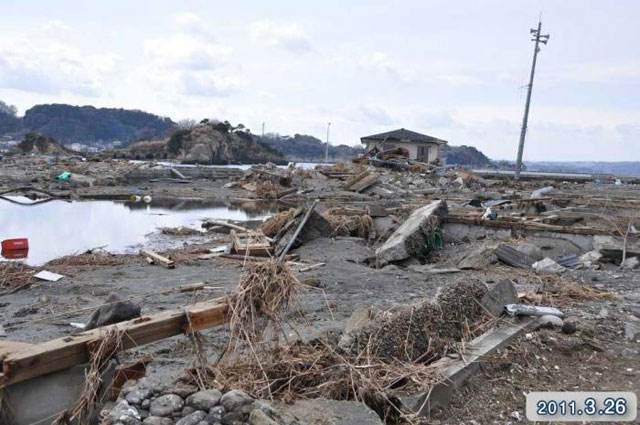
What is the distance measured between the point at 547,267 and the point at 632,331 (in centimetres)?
380

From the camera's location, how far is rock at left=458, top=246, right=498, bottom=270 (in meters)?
10.2

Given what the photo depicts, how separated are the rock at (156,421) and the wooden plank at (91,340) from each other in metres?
0.55

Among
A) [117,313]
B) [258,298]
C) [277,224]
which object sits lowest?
[277,224]

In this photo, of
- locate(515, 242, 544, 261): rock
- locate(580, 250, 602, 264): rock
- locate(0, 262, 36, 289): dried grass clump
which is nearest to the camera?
locate(0, 262, 36, 289): dried grass clump

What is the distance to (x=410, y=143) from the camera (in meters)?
45.8

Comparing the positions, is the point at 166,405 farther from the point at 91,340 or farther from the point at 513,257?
the point at 513,257

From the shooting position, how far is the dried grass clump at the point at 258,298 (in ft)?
12.2

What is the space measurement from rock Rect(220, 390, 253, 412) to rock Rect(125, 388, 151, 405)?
0.45 metres

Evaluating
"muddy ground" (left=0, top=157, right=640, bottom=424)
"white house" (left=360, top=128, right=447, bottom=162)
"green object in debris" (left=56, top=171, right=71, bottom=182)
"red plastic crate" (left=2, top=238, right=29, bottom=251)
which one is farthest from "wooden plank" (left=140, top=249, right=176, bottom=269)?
"white house" (left=360, top=128, right=447, bottom=162)

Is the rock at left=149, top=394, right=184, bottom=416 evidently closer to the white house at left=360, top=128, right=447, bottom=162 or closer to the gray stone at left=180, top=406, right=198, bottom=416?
the gray stone at left=180, top=406, right=198, bottom=416

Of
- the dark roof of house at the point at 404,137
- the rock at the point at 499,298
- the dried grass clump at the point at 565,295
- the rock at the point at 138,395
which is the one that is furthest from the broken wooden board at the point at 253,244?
the dark roof of house at the point at 404,137

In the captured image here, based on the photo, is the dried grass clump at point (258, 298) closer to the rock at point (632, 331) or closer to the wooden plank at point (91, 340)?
the wooden plank at point (91, 340)

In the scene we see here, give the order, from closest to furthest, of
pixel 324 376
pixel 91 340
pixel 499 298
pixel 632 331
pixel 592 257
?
pixel 91 340
pixel 324 376
pixel 632 331
pixel 499 298
pixel 592 257

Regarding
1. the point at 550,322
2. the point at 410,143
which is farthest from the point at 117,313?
the point at 410,143
